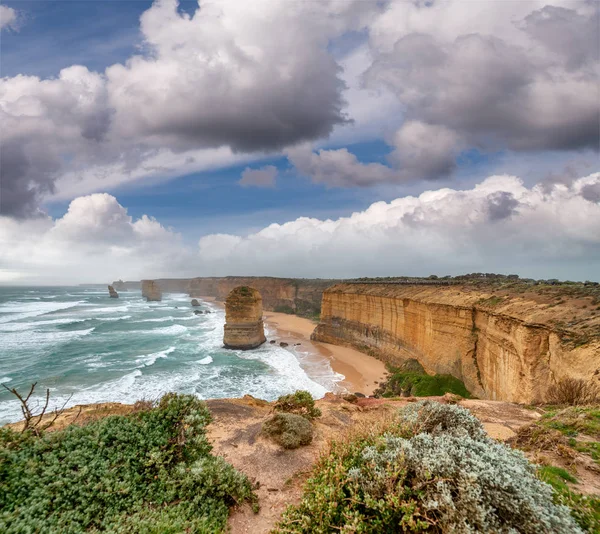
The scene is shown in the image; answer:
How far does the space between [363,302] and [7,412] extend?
34.7 meters

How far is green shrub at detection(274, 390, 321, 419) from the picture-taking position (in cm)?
1085

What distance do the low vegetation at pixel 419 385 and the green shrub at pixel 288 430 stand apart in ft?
49.2

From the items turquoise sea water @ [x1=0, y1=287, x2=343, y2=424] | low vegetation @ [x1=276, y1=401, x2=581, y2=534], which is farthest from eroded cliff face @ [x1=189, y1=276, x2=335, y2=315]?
low vegetation @ [x1=276, y1=401, x2=581, y2=534]

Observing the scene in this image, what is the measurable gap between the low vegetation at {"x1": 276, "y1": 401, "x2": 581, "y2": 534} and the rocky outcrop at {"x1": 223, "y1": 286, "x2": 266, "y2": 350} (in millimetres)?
34574

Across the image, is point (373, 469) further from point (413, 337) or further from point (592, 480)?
point (413, 337)

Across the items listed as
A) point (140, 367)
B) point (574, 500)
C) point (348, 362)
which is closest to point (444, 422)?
point (574, 500)

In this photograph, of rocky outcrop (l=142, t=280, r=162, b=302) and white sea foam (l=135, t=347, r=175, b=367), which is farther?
rocky outcrop (l=142, t=280, r=162, b=302)

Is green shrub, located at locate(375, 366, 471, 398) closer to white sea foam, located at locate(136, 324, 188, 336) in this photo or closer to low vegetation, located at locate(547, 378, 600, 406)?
low vegetation, located at locate(547, 378, 600, 406)

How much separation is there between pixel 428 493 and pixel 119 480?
544 cm

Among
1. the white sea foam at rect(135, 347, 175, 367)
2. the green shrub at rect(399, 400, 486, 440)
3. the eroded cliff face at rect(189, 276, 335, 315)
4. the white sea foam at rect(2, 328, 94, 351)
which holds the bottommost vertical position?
the white sea foam at rect(135, 347, 175, 367)

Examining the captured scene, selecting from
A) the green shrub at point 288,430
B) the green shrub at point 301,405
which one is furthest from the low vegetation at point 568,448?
the green shrub at point 301,405

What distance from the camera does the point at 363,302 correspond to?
4084 cm

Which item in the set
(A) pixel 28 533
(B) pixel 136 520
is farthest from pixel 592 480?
(A) pixel 28 533

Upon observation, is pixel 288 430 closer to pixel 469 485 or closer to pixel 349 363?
pixel 469 485
